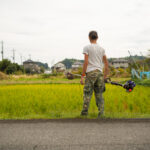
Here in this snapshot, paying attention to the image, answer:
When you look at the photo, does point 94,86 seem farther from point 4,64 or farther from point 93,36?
point 4,64

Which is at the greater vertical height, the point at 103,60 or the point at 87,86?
the point at 103,60

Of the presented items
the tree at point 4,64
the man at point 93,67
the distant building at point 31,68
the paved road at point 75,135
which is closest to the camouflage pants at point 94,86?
the man at point 93,67

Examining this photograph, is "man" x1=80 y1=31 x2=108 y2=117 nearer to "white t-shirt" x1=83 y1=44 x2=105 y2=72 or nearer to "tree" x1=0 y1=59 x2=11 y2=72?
"white t-shirt" x1=83 y1=44 x2=105 y2=72

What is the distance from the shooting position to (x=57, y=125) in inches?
121

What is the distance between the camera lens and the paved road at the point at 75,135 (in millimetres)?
2250

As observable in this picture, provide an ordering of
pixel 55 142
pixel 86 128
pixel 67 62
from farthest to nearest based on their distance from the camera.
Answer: pixel 67 62
pixel 86 128
pixel 55 142

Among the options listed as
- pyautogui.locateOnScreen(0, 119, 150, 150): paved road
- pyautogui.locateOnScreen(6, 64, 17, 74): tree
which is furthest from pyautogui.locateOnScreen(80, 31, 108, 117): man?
pyautogui.locateOnScreen(6, 64, 17, 74): tree

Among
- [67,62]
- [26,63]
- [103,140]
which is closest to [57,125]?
[103,140]

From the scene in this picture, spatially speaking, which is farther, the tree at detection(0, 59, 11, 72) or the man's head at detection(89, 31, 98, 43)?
the tree at detection(0, 59, 11, 72)

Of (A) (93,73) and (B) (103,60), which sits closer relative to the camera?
(A) (93,73)

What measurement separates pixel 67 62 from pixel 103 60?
113m

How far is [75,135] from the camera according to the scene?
2607 mm

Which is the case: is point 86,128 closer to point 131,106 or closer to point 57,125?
point 57,125

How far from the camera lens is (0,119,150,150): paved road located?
2.25 m
